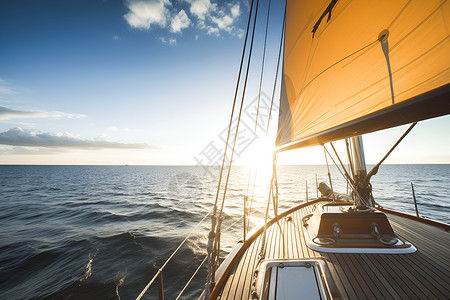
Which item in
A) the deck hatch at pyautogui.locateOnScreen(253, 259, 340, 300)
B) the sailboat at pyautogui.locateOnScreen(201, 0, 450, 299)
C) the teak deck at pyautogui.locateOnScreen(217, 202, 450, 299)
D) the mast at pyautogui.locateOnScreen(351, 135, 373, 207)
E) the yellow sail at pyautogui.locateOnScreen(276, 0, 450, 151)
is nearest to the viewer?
the yellow sail at pyautogui.locateOnScreen(276, 0, 450, 151)

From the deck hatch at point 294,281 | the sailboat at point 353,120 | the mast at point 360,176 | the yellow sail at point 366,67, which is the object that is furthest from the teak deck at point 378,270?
the yellow sail at point 366,67

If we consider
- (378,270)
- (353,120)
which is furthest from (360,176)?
(353,120)

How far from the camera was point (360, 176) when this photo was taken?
395cm

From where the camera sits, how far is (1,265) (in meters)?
7.00

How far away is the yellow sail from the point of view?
120 cm

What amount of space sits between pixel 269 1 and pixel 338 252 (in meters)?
5.20

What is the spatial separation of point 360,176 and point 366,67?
113 inches

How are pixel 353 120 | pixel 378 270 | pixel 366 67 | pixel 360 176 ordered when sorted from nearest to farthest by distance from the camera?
1. pixel 353 120
2. pixel 366 67
3. pixel 378 270
4. pixel 360 176

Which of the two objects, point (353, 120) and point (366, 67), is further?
point (366, 67)

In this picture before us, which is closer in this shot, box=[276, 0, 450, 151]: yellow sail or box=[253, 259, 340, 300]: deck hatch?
box=[276, 0, 450, 151]: yellow sail

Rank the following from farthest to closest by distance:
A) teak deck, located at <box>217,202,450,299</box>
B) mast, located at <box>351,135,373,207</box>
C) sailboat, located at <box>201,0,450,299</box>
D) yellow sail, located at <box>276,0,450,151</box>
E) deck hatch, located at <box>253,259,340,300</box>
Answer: mast, located at <box>351,135,373,207</box> → teak deck, located at <box>217,202,450,299</box> → deck hatch, located at <box>253,259,340,300</box> → sailboat, located at <box>201,0,450,299</box> → yellow sail, located at <box>276,0,450,151</box>

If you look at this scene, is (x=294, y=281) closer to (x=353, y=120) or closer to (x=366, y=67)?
(x=353, y=120)

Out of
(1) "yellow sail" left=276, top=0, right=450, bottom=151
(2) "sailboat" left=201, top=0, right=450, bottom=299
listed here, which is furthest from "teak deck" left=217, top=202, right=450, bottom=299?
(1) "yellow sail" left=276, top=0, right=450, bottom=151

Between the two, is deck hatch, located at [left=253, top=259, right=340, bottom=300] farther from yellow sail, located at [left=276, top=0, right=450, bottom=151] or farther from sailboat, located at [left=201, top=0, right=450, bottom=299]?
yellow sail, located at [left=276, top=0, right=450, bottom=151]
